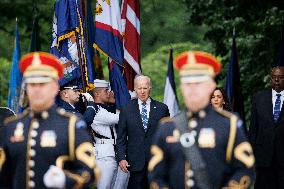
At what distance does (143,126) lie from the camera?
50.6 feet

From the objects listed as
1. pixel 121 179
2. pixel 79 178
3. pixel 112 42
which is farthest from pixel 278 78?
pixel 79 178

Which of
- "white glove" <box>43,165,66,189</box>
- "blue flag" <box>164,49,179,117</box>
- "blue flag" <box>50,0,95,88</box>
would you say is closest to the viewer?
"white glove" <box>43,165,66,189</box>

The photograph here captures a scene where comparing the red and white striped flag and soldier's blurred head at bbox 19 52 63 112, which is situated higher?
the red and white striped flag

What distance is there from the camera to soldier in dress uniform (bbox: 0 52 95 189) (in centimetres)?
963

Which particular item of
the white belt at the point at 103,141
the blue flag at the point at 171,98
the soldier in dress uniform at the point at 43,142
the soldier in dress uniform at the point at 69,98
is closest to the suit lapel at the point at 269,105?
the white belt at the point at 103,141

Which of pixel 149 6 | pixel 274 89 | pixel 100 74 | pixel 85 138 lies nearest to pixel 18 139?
pixel 85 138

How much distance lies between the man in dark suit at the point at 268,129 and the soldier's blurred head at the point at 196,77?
626cm

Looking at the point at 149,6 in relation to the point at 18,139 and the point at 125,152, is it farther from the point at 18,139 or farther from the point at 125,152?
the point at 18,139

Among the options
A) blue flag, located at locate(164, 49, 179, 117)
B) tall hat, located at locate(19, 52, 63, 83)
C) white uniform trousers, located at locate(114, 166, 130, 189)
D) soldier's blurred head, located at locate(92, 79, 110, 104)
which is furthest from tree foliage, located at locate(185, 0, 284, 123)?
tall hat, located at locate(19, 52, 63, 83)

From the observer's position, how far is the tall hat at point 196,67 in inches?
381

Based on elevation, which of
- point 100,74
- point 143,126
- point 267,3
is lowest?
point 143,126

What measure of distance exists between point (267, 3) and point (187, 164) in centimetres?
1459

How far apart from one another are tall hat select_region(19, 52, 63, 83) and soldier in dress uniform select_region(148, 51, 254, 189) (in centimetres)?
104

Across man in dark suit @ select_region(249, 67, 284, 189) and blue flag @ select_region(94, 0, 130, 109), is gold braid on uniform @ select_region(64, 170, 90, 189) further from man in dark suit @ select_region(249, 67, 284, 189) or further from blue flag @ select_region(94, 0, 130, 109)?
blue flag @ select_region(94, 0, 130, 109)
